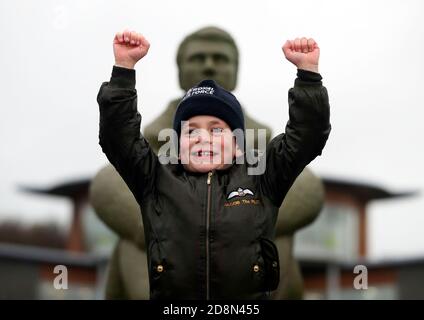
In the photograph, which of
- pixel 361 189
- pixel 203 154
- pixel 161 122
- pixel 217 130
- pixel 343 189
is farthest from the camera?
pixel 361 189

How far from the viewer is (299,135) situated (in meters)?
3.16

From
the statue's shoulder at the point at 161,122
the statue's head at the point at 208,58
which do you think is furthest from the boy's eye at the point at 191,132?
the statue's head at the point at 208,58

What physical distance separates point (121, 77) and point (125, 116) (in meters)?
0.15

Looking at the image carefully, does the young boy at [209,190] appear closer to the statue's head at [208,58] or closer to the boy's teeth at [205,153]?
the boy's teeth at [205,153]

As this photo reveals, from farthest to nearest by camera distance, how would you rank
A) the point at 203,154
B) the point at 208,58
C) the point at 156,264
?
the point at 208,58 < the point at 203,154 < the point at 156,264

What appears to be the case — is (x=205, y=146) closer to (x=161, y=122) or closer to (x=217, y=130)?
(x=217, y=130)

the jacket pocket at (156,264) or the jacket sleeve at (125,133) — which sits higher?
the jacket sleeve at (125,133)

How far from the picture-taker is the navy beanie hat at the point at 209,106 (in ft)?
11.3

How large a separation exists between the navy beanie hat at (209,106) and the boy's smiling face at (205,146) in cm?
4

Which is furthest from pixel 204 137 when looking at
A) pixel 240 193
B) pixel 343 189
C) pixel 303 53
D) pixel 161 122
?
pixel 343 189

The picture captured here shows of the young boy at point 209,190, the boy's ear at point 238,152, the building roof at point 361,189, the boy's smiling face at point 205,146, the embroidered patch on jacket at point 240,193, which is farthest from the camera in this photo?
the building roof at point 361,189

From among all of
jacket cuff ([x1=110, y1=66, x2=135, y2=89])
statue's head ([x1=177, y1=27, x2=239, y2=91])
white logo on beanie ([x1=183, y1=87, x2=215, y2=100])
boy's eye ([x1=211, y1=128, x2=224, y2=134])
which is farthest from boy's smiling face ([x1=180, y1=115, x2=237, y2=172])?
statue's head ([x1=177, y1=27, x2=239, y2=91])

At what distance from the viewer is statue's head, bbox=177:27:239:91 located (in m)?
6.73
